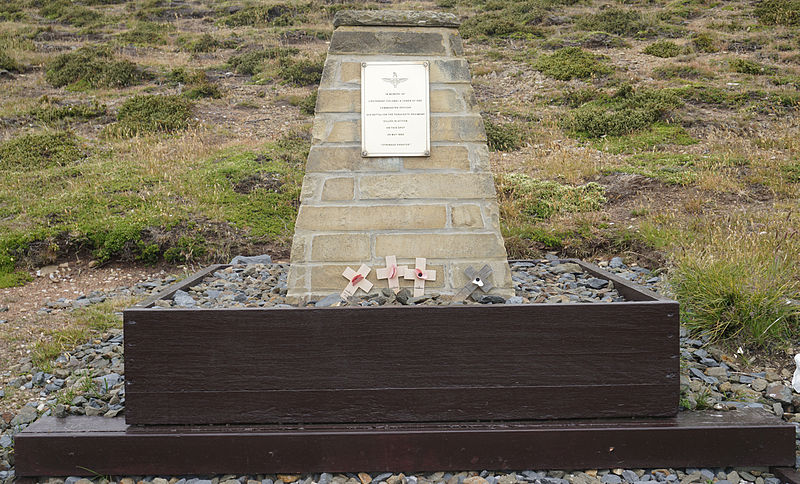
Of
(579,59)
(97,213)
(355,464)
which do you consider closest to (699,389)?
(355,464)

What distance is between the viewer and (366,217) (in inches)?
161

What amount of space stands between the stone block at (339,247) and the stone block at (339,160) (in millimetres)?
475

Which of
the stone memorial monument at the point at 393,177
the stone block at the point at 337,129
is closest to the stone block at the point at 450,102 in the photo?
the stone memorial monument at the point at 393,177

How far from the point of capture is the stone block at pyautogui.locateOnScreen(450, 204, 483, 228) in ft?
13.5

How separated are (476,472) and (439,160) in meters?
2.11

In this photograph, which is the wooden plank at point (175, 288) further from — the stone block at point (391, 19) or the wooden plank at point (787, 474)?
the wooden plank at point (787, 474)

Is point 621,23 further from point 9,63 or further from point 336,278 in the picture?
point 9,63

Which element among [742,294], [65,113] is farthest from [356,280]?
[65,113]

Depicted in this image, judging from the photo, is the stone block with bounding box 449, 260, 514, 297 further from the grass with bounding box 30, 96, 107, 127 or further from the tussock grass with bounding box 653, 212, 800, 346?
the grass with bounding box 30, 96, 107, 127

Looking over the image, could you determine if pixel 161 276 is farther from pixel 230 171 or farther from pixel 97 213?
pixel 230 171

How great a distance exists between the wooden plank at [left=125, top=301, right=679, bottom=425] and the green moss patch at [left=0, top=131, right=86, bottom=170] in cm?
850

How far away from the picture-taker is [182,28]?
20.5 meters

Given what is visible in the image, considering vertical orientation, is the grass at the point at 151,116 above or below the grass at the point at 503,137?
above

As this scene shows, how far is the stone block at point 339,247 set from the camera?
4098 millimetres
